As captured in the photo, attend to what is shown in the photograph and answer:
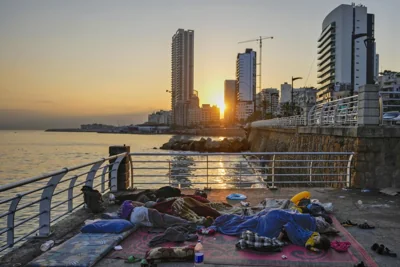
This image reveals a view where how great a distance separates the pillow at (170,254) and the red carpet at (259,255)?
9.2 inches

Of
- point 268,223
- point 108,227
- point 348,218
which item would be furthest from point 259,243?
point 348,218

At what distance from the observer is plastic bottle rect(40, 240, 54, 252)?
216 inches

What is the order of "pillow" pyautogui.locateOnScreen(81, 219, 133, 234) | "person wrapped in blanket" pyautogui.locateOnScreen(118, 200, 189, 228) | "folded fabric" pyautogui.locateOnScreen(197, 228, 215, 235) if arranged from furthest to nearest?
"person wrapped in blanket" pyautogui.locateOnScreen(118, 200, 189, 228)
"folded fabric" pyautogui.locateOnScreen(197, 228, 215, 235)
"pillow" pyautogui.locateOnScreen(81, 219, 133, 234)

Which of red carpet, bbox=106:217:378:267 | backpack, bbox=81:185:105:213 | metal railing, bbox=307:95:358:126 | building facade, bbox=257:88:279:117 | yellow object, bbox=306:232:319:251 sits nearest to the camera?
red carpet, bbox=106:217:378:267

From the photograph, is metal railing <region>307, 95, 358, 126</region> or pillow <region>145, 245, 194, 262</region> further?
metal railing <region>307, 95, 358, 126</region>

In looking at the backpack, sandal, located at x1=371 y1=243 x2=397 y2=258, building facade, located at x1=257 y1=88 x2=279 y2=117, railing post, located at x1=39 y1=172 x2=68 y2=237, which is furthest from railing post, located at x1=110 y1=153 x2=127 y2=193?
building facade, located at x1=257 y1=88 x2=279 y2=117

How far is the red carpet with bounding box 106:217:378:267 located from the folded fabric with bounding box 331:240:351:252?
0.07 meters

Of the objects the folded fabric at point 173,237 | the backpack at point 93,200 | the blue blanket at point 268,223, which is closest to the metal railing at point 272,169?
the backpack at point 93,200

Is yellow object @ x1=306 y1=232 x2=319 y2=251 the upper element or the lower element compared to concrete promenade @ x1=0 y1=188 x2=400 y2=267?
upper

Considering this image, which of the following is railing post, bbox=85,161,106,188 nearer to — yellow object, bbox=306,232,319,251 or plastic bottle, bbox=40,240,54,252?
plastic bottle, bbox=40,240,54,252

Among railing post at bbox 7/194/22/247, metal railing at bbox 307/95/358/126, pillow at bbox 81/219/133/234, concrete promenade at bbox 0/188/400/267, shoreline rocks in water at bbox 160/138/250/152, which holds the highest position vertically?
metal railing at bbox 307/95/358/126

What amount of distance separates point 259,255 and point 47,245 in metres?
3.35

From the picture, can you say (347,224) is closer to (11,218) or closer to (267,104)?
(11,218)

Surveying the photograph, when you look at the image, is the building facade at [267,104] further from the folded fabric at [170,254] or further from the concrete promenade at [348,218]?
the folded fabric at [170,254]
